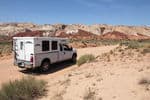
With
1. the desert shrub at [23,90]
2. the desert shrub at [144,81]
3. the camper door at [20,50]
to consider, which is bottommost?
the desert shrub at [23,90]

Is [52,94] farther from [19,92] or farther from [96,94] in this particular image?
[96,94]

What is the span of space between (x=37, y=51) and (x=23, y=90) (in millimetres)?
5212

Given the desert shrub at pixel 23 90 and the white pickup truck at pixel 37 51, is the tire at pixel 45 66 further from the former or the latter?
the desert shrub at pixel 23 90

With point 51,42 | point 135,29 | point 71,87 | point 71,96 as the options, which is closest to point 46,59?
point 51,42

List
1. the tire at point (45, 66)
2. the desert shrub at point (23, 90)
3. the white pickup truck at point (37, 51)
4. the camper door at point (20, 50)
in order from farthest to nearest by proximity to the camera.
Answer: the tire at point (45, 66) < the camper door at point (20, 50) < the white pickup truck at point (37, 51) < the desert shrub at point (23, 90)

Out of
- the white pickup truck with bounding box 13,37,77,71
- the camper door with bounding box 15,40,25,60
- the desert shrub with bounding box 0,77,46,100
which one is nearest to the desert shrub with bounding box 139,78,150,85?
the desert shrub with bounding box 0,77,46,100

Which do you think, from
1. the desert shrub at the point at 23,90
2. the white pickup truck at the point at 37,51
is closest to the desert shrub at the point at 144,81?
the desert shrub at the point at 23,90

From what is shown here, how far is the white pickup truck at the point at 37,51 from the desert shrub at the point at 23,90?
430 centimetres

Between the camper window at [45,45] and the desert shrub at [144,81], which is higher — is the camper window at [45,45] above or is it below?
above

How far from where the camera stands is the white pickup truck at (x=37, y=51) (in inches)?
538

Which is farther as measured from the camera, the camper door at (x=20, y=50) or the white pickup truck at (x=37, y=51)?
the camper door at (x=20, y=50)

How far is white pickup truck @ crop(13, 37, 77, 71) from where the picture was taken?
538 inches

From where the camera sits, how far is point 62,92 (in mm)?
8695

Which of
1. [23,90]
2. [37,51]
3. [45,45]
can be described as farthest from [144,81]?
[45,45]
